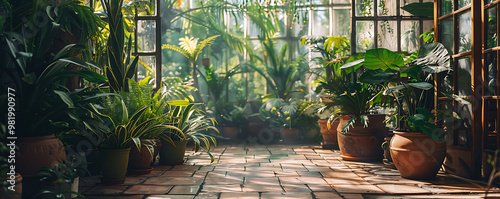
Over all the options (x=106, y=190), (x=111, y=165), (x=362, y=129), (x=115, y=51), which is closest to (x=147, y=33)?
(x=115, y=51)

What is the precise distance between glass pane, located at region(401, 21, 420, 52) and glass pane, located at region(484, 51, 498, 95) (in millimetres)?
1331

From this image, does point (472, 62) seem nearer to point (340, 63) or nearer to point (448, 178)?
point (448, 178)

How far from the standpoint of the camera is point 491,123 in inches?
117

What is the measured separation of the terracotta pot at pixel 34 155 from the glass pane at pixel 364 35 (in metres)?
3.47

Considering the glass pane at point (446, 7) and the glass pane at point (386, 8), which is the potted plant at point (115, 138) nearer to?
the glass pane at point (446, 7)

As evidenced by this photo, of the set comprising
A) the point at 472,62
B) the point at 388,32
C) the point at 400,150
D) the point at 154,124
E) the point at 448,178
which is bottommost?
the point at 448,178

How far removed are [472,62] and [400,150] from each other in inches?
34.3

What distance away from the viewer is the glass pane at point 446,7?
3.43 metres

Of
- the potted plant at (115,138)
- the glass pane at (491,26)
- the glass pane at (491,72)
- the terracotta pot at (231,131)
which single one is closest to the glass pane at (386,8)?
the glass pane at (491,26)

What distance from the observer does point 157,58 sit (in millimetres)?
4234

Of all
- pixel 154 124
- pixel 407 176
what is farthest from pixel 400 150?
pixel 154 124

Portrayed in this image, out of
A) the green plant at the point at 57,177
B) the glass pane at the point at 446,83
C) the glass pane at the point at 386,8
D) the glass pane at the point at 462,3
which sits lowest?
the green plant at the point at 57,177

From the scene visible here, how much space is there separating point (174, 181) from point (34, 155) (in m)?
1.11

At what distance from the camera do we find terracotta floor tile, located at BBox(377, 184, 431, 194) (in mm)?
2569
